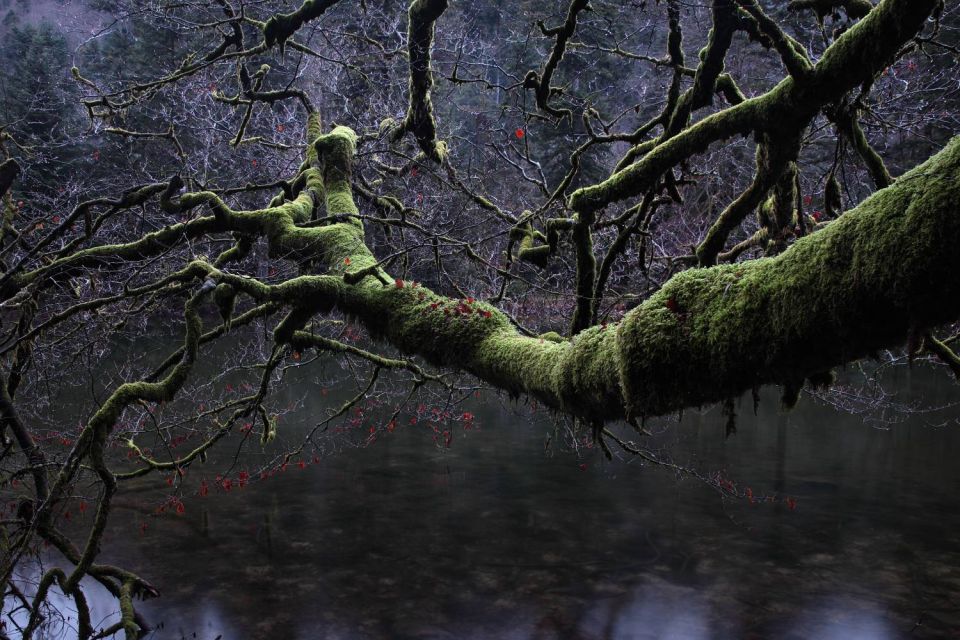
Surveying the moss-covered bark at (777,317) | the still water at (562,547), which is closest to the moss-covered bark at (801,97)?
the moss-covered bark at (777,317)

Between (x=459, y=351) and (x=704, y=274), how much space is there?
4.83ft

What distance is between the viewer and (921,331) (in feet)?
4.61

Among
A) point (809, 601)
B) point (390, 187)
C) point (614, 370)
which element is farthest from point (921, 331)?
point (390, 187)

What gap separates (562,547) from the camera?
9281 mm

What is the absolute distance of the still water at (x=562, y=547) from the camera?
7594 mm

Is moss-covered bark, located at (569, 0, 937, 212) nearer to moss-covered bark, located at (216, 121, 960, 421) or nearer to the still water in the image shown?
moss-covered bark, located at (216, 121, 960, 421)

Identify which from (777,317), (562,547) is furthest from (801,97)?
(562,547)

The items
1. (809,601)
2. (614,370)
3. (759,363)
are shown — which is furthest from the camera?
(809,601)

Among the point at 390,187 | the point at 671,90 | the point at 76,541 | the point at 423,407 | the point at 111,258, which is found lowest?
the point at 76,541

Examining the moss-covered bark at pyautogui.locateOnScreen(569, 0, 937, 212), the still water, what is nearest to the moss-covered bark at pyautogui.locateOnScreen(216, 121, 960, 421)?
the moss-covered bark at pyautogui.locateOnScreen(569, 0, 937, 212)

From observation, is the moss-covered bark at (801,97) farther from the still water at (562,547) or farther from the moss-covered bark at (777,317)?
the still water at (562,547)

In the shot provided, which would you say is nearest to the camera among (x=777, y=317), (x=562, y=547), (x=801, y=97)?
(x=777, y=317)

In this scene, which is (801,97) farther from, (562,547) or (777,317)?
(562,547)

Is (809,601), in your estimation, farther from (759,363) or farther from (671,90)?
(759,363)
